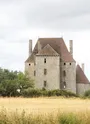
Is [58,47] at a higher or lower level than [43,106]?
higher

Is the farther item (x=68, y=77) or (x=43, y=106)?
(x=68, y=77)

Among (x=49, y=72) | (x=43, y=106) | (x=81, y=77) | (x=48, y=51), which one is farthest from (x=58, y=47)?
(x=43, y=106)

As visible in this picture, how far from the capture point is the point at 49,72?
114688 millimetres

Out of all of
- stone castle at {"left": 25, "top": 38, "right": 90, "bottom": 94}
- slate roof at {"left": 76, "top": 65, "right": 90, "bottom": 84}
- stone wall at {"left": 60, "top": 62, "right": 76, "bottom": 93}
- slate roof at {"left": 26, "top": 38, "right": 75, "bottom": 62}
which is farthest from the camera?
slate roof at {"left": 26, "top": 38, "right": 75, "bottom": 62}

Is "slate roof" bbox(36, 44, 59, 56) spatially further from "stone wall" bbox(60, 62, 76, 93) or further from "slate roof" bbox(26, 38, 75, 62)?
"stone wall" bbox(60, 62, 76, 93)

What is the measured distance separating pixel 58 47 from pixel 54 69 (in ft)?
24.9

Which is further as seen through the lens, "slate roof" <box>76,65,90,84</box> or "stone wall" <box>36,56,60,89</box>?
"slate roof" <box>76,65,90,84</box>

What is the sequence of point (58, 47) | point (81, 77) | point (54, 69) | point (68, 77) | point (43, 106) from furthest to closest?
point (58, 47) → point (81, 77) → point (68, 77) → point (54, 69) → point (43, 106)

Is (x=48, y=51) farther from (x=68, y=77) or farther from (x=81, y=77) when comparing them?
(x=81, y=77)

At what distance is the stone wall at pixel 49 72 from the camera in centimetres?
11406

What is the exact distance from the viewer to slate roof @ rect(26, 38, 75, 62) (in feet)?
389

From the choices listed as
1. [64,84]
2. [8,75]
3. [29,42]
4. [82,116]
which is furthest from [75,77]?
[82,116]

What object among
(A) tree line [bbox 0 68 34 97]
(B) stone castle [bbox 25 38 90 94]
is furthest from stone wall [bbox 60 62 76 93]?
(A) tree line [bbox 0 68 34 97]

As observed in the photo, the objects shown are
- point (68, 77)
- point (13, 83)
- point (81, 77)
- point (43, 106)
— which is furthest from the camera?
point (81, 77)
